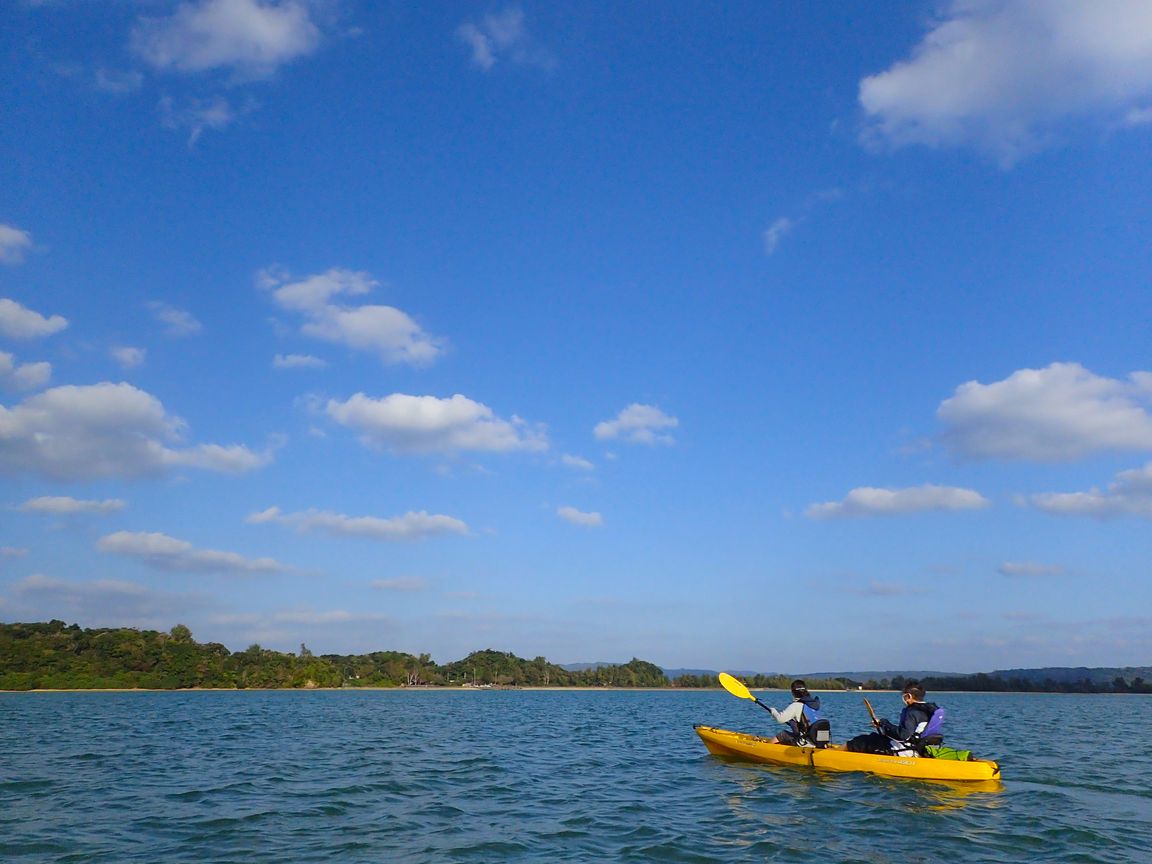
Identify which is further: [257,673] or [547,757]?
[257,673]

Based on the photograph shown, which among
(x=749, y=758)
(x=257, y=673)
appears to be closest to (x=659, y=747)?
(x=749, y=758)

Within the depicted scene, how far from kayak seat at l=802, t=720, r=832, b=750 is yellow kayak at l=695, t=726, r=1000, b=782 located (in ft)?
1.27

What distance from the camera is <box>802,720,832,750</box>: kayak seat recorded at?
20875 millimetres

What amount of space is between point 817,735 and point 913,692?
2898 mm

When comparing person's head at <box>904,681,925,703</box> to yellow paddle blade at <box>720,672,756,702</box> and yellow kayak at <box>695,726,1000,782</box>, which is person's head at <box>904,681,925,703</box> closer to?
yellow kayak at <box>695,726,1000,782</box>

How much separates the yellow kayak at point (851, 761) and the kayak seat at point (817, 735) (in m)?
0.39

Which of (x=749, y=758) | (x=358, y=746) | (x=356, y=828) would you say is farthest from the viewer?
(x=358, y=746)

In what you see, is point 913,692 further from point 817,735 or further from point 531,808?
point 531,808

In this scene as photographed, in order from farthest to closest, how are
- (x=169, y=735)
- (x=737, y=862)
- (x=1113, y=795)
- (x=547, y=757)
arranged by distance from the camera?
(x=169, y=735), (x=547, y=757), (x=1113, y=795), (x=737, y=862)

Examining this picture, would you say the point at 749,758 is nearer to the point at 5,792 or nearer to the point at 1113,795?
the point at 1113,795

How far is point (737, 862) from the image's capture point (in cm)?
1185

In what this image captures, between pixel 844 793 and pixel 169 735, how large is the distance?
30.3 metres

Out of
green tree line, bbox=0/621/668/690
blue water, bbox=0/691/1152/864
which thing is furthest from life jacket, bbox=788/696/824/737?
green tree line, bbox=0/621/668/690

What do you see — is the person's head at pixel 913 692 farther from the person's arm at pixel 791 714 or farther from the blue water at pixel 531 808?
the person's arm at pixel 791 714
